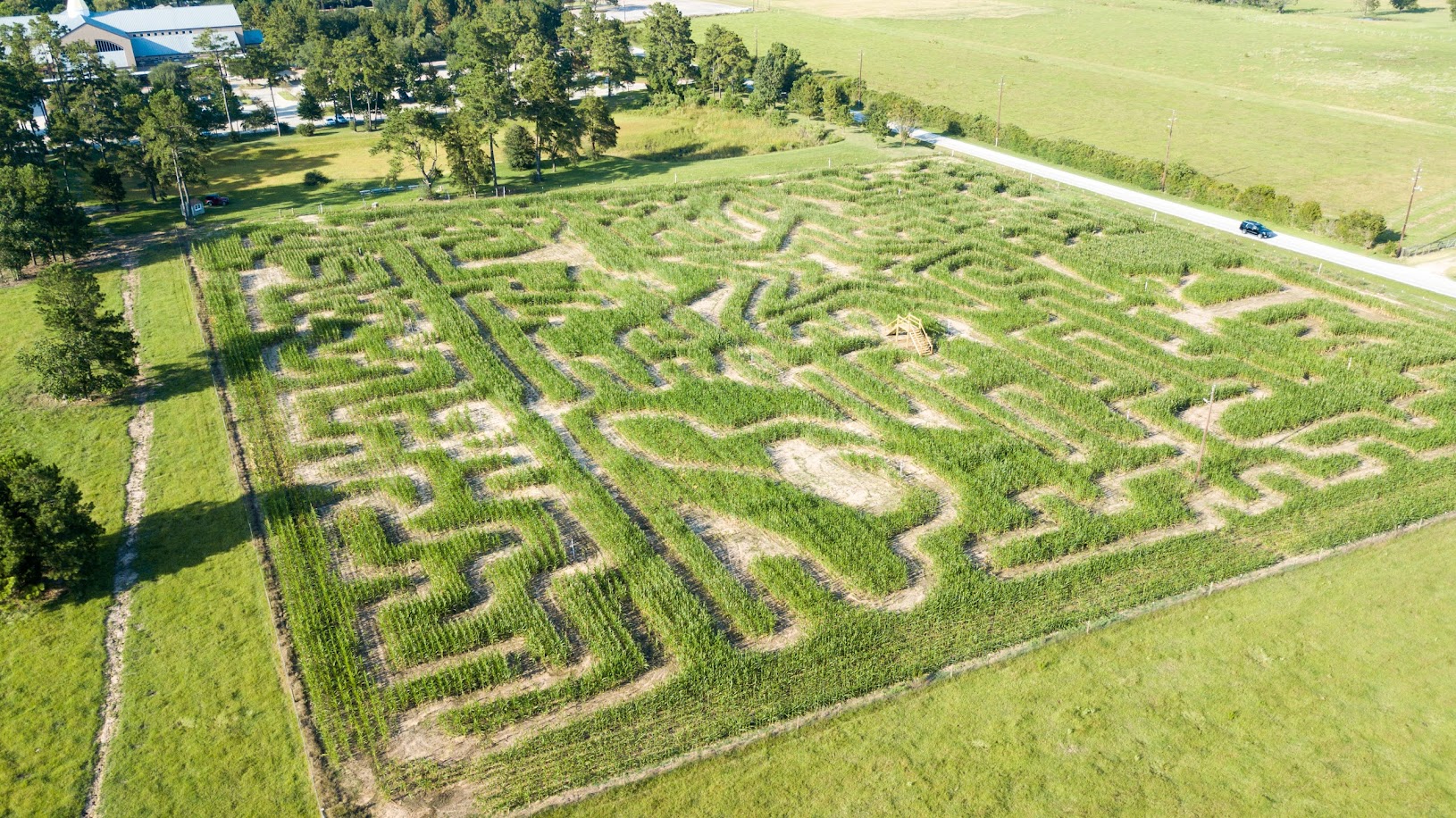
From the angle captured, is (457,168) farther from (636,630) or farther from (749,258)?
(636,630)

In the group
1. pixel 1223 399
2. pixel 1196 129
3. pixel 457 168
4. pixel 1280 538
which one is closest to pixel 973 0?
pixel 1196 129

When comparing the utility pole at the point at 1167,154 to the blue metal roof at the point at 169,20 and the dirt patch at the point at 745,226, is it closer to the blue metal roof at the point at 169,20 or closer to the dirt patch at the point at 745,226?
the dirt patch at the point at 745,226

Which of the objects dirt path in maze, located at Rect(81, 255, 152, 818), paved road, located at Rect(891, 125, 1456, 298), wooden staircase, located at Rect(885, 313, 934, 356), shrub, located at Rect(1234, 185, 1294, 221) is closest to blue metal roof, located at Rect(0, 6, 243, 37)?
paved road, located at Rect(891, 125, 1456, 298)

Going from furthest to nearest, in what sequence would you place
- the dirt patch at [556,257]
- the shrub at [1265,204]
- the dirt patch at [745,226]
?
the shrub at [1265,204] < the dirt patch at [745,226] < the dirt patch at [556,257]

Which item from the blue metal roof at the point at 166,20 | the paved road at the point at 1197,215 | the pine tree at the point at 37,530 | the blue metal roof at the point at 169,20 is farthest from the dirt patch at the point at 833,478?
the blue metal roof at the point at 169,20

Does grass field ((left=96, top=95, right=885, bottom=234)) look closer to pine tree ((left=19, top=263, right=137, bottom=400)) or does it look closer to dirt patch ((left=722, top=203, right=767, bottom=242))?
dirt patch ((left=722, top=203, right=767, bottom=242))

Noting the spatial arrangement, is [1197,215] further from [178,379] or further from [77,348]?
[77,348]

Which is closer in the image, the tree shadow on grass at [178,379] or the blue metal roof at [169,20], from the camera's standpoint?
the tree shadow on grass at [178,379]
